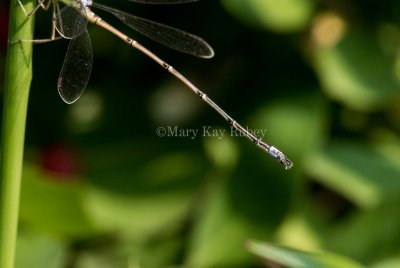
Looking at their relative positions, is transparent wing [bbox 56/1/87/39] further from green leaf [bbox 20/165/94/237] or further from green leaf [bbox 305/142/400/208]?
green leaf [bbox 305/142/400/208]

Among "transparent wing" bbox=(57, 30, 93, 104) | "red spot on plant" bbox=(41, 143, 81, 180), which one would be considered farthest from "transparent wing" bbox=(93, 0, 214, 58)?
"red spot on plant" bbox=(41, 143, 81, 180)

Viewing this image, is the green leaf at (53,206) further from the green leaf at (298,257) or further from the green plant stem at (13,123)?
the green plant stem at (13,123)

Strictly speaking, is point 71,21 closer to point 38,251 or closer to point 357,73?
point 38,251

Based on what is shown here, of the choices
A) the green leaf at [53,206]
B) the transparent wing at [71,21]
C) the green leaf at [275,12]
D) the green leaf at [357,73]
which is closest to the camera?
the transparent wing at [71,21]

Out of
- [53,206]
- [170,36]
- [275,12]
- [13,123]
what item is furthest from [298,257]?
[275,12]

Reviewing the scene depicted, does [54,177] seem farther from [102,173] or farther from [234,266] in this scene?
[234,266]

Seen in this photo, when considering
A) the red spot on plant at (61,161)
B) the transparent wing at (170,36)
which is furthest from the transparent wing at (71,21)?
the red spot on plant at (61,161)

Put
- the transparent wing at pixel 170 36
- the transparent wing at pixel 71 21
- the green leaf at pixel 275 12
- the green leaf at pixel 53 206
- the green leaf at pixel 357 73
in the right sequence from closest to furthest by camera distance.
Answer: the transparent wing at pixel 71 21 < the transparent wing at pixel 170 36 < the green leaf at pixel 53 206 < the green leaf at pixel 275 12 < the green leaf at pixel 357 73
